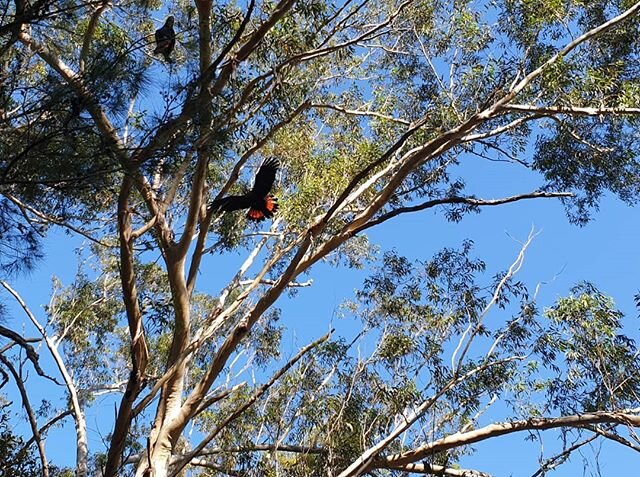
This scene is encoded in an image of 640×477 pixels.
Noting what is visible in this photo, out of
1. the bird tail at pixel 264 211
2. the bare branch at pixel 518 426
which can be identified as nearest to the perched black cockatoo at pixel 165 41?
the bird tail at pixel 264 211

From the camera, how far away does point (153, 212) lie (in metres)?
5.34

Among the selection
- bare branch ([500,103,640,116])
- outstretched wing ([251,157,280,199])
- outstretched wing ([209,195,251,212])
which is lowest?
Result: outstretched wing ([209,195,251,212])

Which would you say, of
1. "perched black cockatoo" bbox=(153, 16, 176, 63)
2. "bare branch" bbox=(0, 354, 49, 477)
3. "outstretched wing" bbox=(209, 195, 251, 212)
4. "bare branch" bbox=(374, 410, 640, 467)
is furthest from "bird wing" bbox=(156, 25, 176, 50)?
"bare branch" bbox=(374, 410, 640, 467)

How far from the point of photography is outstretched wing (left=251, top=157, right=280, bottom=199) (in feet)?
20.3

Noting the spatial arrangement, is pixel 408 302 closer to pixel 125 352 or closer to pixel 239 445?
pixel 239 445

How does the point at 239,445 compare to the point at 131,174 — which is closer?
the point at 131,174

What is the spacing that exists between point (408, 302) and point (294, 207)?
136 centimetres

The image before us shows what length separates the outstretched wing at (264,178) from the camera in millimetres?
6195

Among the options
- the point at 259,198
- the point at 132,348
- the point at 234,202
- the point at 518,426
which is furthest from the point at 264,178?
the point at 518,426

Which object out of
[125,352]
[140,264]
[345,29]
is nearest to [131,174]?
[345,29]

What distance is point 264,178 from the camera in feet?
20.6

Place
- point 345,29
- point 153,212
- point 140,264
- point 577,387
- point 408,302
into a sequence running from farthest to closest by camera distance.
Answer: point 140,264 < point 408,302 < point 345,29 < point 577,387 < point 153,212

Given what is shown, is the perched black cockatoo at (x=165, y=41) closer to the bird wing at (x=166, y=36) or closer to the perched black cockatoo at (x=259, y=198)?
the bird wing at (x=166, y=36)

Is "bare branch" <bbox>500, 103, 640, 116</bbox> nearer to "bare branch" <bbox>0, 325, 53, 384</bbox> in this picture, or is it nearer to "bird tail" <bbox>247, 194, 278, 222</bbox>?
"bird tail" <bbox>247, 194, 278, 222</bbox>
